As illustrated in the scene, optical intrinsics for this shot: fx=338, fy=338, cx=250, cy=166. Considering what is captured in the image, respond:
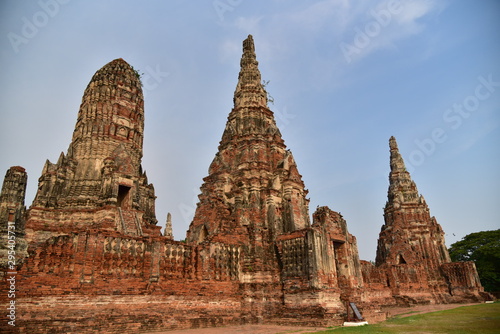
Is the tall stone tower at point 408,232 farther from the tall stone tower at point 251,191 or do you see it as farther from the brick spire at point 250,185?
the tall stone tower at point 251,191

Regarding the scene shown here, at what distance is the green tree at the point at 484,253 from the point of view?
44.2m

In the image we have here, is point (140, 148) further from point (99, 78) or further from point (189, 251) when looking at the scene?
point (189, 251)

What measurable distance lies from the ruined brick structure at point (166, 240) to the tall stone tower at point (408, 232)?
33.1 ft

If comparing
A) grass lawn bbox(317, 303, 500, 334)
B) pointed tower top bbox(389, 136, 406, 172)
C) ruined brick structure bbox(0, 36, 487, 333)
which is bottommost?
grass lawn bbox(317, 303, 500, 334)

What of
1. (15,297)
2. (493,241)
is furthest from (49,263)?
(493,241)

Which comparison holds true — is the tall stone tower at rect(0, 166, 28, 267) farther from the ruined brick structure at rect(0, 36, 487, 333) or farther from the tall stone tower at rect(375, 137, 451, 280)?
the tall stone tower at rect(375, 137, 451, 280)

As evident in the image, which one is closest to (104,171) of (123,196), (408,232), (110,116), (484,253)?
(123,196)

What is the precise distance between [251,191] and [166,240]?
6.70 m

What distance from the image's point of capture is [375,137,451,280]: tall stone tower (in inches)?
1503

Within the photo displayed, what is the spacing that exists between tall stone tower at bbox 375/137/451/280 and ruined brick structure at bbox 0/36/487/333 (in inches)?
397

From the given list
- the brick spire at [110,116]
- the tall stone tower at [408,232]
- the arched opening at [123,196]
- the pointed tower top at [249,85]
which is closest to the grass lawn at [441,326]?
the arched opening at [123,196]

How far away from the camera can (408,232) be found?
40.8 m

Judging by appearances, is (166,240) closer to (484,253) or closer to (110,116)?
(110,116)

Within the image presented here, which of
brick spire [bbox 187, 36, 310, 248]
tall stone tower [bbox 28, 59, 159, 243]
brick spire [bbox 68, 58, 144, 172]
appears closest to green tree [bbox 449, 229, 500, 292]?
brick spire [bbox 187, 36, 310, 248]
